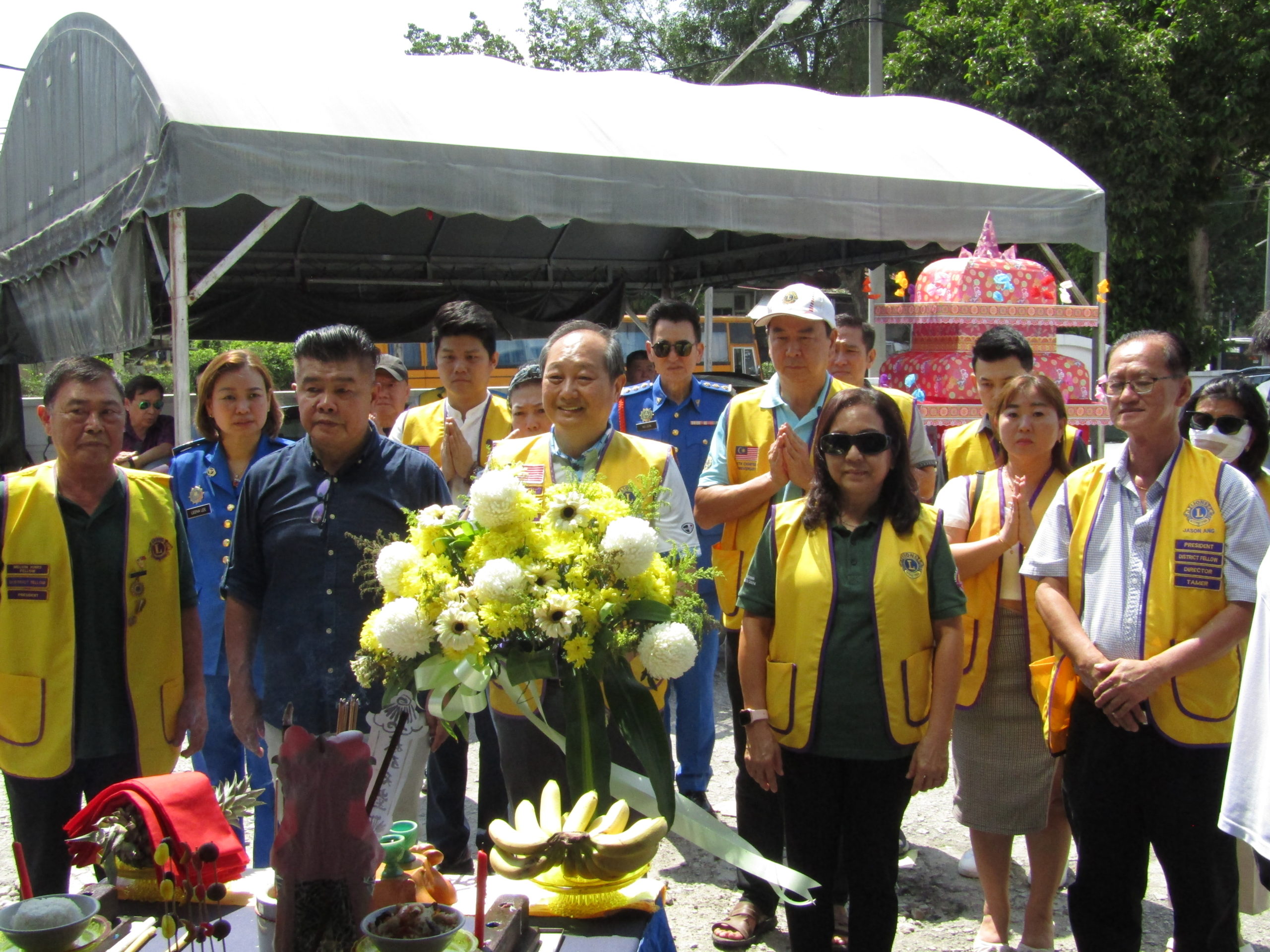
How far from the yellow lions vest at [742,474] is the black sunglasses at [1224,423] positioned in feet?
3.53

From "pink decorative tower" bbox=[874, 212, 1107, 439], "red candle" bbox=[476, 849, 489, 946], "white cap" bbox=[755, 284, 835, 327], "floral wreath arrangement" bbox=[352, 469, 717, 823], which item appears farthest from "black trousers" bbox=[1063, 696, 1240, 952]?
"pink decorative tower" bbox=[874, 212, 1107, 439]

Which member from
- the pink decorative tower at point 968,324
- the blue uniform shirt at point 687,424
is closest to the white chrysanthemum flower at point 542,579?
the blue uniform shirt at point 687,424

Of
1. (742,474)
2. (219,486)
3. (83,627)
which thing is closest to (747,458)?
(742,474)

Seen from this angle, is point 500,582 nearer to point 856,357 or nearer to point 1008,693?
point 1008,693

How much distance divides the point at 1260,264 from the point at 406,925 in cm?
3691

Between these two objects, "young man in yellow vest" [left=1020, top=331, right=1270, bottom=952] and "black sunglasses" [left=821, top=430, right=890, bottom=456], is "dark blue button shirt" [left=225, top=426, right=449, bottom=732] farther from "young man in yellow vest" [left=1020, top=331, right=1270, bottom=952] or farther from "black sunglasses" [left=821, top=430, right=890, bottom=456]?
"young man in yellow vest" [left=1020, top=331, right=1270, bottom=952]

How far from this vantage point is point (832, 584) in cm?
272

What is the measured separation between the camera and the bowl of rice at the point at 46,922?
1.77m

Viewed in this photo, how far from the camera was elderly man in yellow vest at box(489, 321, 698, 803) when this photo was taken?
9.02ft

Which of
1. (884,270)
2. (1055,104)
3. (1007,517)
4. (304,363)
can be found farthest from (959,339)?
(1055,104)

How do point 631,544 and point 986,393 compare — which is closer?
point 631,544

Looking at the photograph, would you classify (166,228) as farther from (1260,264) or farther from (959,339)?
(1260,264)

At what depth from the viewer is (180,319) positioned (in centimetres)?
576

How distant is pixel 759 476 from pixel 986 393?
106 cm
